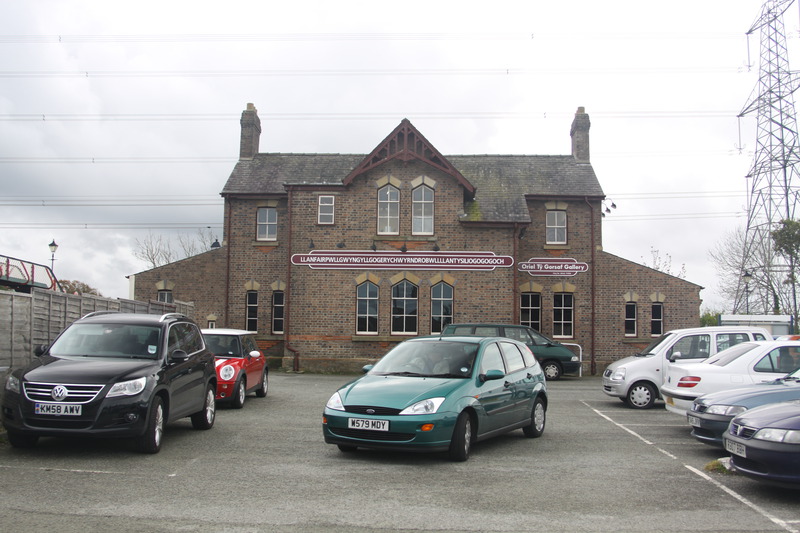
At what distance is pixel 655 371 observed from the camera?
1577cm

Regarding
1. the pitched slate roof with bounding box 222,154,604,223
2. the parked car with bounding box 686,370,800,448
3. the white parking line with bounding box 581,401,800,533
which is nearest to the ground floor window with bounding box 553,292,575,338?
the pitched slate roof with bounding box 222,154,604,223

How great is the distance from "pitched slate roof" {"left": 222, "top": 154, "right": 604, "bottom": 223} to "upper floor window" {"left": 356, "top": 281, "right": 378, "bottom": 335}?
13.6 ft

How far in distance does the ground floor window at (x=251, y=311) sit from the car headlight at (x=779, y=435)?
24726 millimetres

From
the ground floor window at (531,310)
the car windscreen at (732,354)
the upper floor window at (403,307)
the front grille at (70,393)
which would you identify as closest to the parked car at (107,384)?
the front grille at (70,393)

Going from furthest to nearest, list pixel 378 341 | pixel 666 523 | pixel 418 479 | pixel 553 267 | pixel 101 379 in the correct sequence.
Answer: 1. pixel 553 267
2. pixel 378 341
3. pixel 101 379
4. pixel 418 479
5. pixel 666 523

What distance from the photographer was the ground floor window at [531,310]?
29.2m

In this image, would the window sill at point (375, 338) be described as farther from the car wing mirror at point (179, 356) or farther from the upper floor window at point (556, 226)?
the car wing mirror at point (179, 356)

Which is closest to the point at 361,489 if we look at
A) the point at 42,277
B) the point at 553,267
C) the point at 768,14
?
the point at 553,267

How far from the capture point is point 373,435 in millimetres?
8719

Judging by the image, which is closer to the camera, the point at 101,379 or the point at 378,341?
the point at 101,379

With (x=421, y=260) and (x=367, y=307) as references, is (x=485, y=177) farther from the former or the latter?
(x=367, y=307)

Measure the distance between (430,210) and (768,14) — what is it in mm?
24345

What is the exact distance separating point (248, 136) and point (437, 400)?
1025 inches

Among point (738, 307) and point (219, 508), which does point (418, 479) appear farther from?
point (738, 307)
